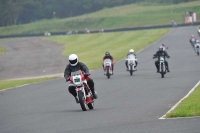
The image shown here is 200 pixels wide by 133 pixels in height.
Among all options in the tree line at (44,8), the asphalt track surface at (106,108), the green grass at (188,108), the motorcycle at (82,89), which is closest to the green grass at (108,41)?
the tree line at (44,8)

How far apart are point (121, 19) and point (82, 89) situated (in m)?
95.8

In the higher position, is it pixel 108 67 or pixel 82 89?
pixel 108 67

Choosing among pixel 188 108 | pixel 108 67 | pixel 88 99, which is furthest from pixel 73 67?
pixel 108 67

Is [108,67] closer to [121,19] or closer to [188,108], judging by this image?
[188,108]

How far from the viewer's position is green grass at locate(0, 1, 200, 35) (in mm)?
102312

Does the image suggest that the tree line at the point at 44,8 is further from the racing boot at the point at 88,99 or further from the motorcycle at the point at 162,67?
the racing boot at the point at 88,99

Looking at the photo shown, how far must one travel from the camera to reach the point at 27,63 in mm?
48219

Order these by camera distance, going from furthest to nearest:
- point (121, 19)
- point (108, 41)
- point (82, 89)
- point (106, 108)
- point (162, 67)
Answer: point (121, 19) → point (108, 41) → point (162, 67) → point (106, 108) → point (82, 89)

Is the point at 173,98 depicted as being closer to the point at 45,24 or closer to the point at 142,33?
the point at 142,33

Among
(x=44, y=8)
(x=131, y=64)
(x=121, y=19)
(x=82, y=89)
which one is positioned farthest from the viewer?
(x=44, y=8)

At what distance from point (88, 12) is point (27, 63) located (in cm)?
9106

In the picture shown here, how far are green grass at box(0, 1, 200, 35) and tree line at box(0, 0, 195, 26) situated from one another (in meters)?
3.02

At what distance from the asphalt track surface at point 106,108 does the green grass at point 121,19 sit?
73909 millimetres

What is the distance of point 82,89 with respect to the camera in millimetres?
15711
